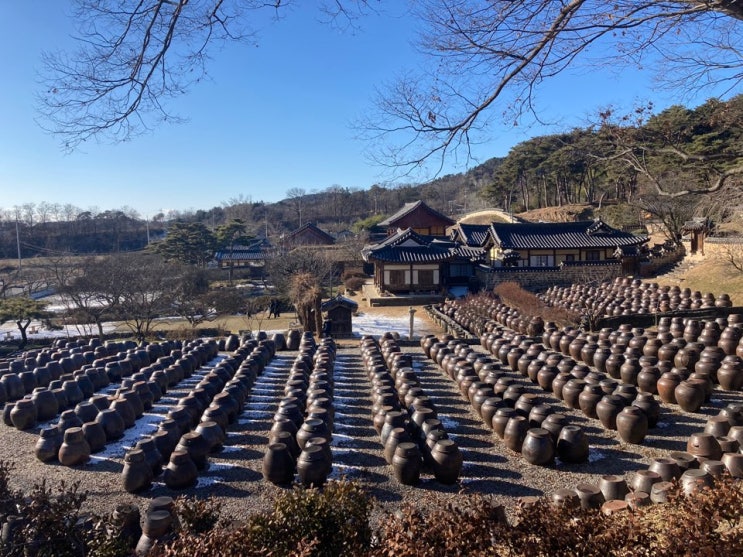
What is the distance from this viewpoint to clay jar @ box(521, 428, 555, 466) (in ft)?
19.7

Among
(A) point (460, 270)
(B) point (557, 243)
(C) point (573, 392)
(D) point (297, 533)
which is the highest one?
(B) point (557, 243)

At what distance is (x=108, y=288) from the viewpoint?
20.4 m

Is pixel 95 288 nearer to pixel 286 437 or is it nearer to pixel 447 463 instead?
pixel 286 437

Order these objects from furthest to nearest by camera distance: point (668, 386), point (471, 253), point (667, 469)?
point (471, 253) → point (668, 386) → point (667, 469)

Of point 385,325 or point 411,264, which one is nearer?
point 385,325

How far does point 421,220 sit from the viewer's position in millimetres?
39531

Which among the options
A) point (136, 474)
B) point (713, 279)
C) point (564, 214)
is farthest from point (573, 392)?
point (564, 214)

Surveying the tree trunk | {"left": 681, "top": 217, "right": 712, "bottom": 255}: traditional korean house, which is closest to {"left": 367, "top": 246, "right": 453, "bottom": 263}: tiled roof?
the tree trunk

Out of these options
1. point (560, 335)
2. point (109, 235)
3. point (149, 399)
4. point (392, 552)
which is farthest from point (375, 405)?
point (109, 235)

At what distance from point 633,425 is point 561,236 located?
78.2ft

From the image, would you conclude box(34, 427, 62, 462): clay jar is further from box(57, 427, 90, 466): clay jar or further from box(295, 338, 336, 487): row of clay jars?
box(295, 338, 336, 487): row of clay jars

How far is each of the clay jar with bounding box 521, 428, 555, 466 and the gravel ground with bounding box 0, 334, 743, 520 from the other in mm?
90

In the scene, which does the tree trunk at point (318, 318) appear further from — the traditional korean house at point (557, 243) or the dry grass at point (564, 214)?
the dry grass at point (564, 214)

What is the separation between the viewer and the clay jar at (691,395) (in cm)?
738
